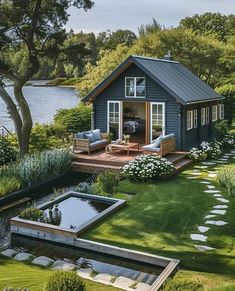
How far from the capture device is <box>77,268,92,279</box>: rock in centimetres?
719

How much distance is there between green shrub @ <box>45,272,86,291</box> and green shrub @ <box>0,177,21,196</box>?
6714 mm

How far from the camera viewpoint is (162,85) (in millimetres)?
16578

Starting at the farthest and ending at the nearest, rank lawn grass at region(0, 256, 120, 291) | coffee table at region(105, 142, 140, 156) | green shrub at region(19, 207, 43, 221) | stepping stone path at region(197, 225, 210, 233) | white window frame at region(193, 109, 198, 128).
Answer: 1. white window frame at region(193, 109, 198, 128)
2. coffee table at region(105, 142, 140, 156)
3. green shrub at region(19, 207, 43, 221)
4. stepping stone path at region(197, 225, 210, 233)
5. lawn grass at region(0, 256, 120, 291)

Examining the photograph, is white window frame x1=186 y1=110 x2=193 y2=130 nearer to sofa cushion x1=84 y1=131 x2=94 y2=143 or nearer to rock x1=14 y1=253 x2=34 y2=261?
sofa cushion x1=84 y1=131 x2=94 y2=143

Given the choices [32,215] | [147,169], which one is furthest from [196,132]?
[32,215]

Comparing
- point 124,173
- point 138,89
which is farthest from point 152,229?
point 138,89

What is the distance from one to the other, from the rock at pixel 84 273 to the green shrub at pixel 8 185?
526cm

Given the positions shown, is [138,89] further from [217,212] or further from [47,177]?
[217,212]

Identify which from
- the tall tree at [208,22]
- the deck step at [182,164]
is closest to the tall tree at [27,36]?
the deck step at [182,164]

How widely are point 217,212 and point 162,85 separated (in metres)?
7.65

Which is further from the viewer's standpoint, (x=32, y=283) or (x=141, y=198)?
(x=141, y=198)

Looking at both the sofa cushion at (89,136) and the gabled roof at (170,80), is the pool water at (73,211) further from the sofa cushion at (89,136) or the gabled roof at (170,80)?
the gabled roof at (170,80)

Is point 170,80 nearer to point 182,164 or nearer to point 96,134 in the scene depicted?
point 96,134

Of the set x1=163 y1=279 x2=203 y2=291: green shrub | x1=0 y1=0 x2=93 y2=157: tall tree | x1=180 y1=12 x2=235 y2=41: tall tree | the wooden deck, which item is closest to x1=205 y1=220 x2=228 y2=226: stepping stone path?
x1=163 y1=279 x2=203 y2=291: green shrub
